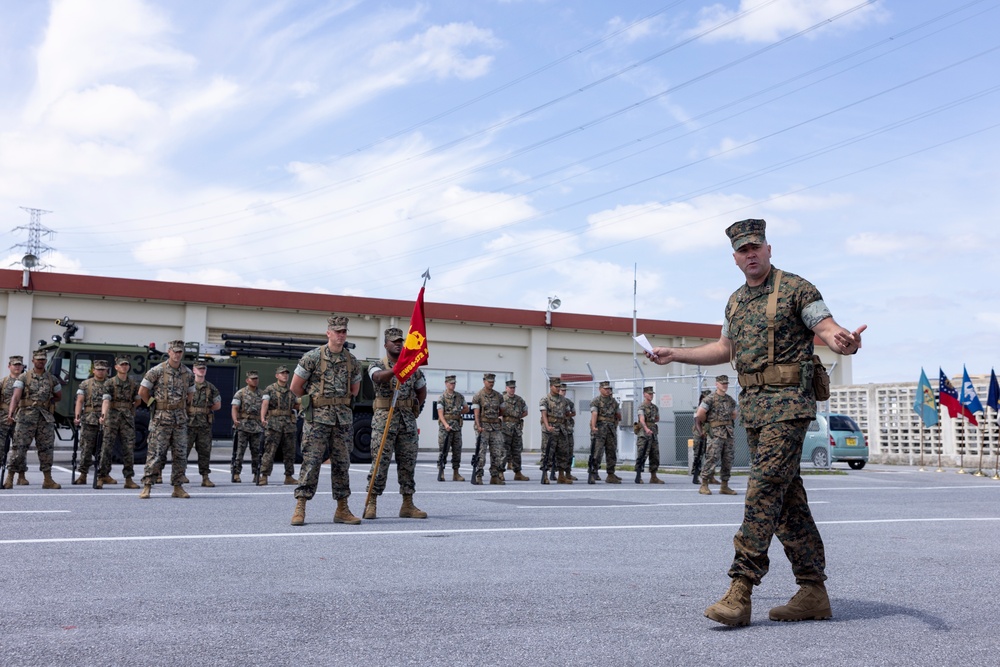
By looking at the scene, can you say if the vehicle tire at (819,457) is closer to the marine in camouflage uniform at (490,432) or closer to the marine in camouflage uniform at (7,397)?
the marine in camouflage uniform at (490,432)

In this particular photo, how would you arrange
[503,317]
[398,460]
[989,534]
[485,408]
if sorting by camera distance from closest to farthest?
[989,534] < [398,460] < [485,408] < [503,317]

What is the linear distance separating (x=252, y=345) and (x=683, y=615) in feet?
65.1

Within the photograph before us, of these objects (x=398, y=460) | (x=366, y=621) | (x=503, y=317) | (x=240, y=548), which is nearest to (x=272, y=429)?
(x=398, y=460)

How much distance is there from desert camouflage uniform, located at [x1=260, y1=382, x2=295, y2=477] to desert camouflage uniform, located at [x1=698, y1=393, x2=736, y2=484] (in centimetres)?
662

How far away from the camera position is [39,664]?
360 centimetres

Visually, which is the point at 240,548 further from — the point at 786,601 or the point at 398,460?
the point at 786,601

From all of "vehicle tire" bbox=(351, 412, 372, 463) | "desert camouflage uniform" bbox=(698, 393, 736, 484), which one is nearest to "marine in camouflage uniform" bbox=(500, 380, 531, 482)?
"desert camouflage uniform" bbox=(698, 393, 736, 484)

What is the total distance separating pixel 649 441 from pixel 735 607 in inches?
528

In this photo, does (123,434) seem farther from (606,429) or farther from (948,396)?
(948,396)

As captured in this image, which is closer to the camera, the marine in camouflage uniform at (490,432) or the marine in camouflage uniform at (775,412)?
the marine in camouflage uniform at (775,412)

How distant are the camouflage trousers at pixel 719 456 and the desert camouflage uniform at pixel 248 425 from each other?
23.8ft

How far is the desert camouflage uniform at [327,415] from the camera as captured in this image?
9117 millimetres

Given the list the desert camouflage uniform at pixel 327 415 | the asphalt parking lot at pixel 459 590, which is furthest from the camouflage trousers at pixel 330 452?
the asphalt parking lot at pixel 459 590

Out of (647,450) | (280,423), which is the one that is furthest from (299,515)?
(647,450)
